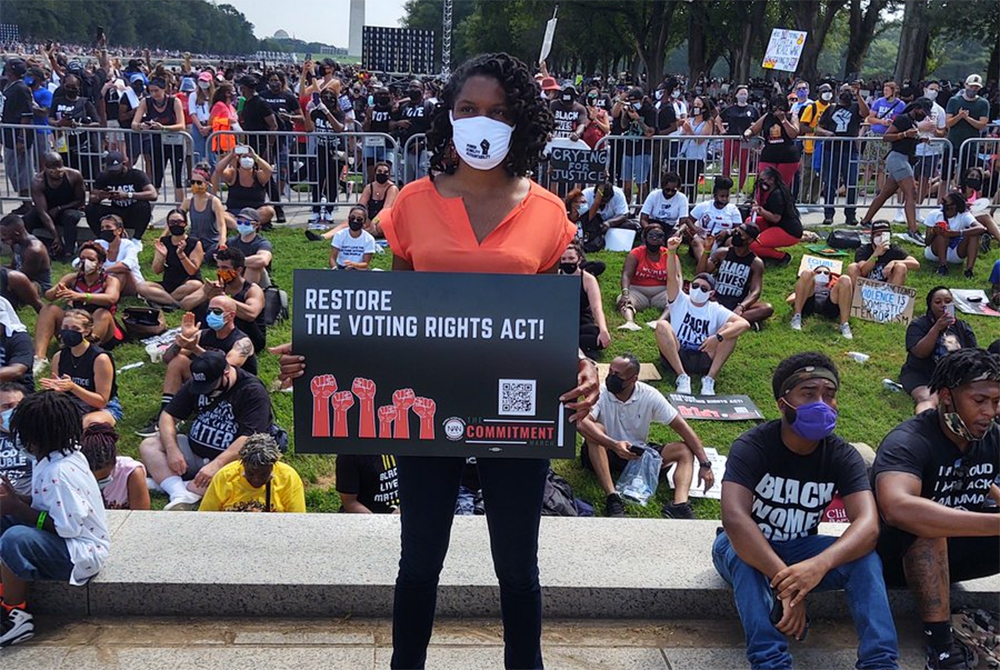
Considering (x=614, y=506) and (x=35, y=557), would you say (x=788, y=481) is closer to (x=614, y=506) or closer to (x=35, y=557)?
(x=614, y=506)

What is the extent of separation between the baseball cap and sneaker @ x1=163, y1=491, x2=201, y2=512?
765 millimetres

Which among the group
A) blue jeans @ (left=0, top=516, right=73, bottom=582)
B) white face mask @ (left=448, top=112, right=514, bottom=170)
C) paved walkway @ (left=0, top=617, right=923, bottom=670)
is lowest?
paved walkway @ (left=0, top=617, right=923, bottom=670)

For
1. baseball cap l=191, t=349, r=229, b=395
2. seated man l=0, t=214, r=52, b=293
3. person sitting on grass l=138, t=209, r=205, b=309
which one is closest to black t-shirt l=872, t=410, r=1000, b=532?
baseball cap l=191, t=349, r=229, b=395

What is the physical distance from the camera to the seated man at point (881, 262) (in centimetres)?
1107

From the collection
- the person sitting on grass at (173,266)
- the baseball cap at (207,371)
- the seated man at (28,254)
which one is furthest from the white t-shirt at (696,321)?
the seated man at (28,254)

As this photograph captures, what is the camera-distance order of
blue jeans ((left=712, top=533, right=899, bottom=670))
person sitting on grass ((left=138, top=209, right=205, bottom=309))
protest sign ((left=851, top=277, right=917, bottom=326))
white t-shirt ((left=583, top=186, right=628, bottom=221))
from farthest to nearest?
white t-shirt ((left=583, top=186, right=628, bottom=221))
protest sign ((left=851, top=277, right=917, bottom=326))
person sitting on grass ((left=138, top=209, right=205, bottom=309))
blue jeans ((left=712, top=533, right=899, bottom=670))

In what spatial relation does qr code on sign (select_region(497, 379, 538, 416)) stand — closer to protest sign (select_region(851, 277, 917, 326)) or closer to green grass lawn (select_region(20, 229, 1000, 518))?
green grass lawn (select_region(20, 229, 1000, 518))

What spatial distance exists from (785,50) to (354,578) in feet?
74.7

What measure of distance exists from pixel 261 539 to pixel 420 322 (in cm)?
187

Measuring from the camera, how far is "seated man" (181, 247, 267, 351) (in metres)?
9.16

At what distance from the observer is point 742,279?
35.9 feet

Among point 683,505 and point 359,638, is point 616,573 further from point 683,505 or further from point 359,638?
point 683,505

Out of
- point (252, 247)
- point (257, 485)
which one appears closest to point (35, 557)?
point (257, 485)

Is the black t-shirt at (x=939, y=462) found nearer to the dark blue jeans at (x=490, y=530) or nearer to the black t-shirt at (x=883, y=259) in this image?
the dark blue jeans at (x=490, y=530)
